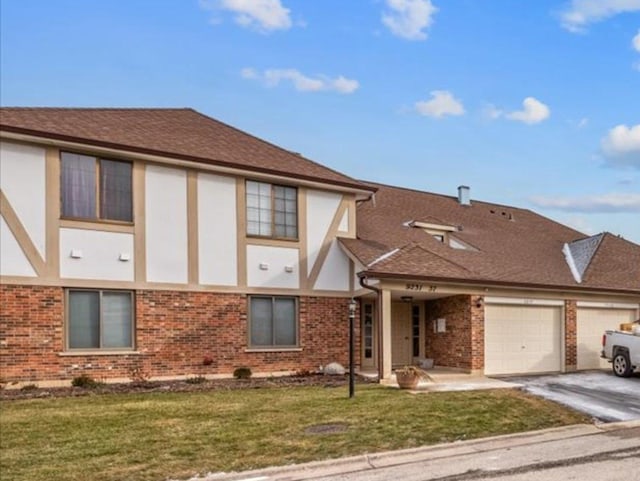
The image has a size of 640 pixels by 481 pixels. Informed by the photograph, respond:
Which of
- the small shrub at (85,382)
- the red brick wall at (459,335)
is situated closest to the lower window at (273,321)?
the small shrub at (85,382)

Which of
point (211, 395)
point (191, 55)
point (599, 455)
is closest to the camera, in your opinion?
point (599, 455)

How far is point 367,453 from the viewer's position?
7.58 metres

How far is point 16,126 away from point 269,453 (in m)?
9.49

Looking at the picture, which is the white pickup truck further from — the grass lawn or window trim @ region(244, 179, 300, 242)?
window trim @ region(244, 179, 300, 242)

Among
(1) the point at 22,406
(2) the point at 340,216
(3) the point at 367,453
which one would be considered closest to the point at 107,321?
(1) the point at 22,406

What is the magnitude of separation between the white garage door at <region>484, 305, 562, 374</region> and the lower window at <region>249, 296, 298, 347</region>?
5.45 meters

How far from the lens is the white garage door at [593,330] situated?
709 inches

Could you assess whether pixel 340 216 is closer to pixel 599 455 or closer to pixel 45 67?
pixel 45 67

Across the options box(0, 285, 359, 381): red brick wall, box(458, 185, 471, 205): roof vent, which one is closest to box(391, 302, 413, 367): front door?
box(0, 285, 359, 381): red brick wall

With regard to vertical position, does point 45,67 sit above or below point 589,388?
above

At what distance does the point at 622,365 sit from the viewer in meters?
15.9

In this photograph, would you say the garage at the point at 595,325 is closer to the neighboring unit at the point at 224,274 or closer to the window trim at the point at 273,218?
the neighboring unit at the point at 224,274

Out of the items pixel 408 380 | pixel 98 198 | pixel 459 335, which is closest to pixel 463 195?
pixel 459 335

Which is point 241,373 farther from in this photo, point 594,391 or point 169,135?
point 594,391
